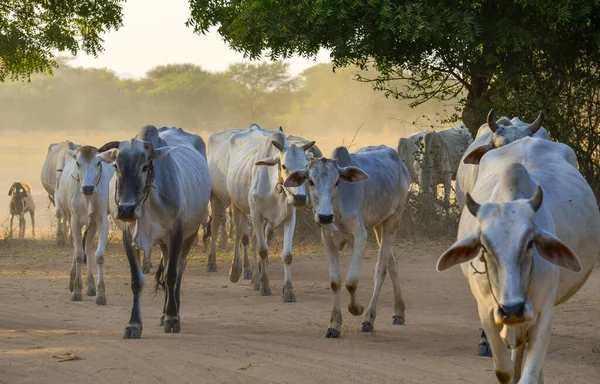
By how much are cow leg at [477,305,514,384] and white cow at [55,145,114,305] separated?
21.3 feet

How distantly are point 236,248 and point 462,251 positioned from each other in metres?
8.49

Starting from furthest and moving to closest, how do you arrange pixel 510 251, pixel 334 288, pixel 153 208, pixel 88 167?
1. pixel 88 167
2. pixel 153 208
3. pixel 334 288
4. pixel 510 251

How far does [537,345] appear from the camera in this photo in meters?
5.31

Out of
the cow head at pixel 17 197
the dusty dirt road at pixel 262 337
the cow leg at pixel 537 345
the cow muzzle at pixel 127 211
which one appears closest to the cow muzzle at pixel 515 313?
the cow leg at pixel 537 345

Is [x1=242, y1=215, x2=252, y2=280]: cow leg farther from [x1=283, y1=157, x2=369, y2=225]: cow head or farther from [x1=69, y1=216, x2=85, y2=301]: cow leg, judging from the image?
[x1=283, y1=157, x2=369, y2=225]: cow head

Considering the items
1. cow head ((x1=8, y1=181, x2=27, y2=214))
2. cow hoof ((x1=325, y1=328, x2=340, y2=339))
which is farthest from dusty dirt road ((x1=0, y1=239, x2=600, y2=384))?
cow head ((x1=8, y1=181, x2=27, y2=214))

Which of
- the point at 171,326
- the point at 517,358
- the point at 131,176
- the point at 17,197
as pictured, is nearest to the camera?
the point at 517,358

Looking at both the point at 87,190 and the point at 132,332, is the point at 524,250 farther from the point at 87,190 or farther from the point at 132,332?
the point at 87,190

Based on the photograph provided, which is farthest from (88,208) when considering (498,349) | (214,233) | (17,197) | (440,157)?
(17,197)

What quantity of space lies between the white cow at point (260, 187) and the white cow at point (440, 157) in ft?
15.2

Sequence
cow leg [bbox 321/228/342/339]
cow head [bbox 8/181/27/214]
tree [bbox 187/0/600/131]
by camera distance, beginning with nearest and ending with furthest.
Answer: cow leg [bbox 321/228/342/339], tree [bbox 187/0/600/131], cow head [bbox 8/181/27/214]

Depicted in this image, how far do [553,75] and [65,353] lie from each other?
31.9 ft

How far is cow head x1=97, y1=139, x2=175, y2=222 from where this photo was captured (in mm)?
8555

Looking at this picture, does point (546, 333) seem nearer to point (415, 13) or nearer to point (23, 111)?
point (415, 13)
